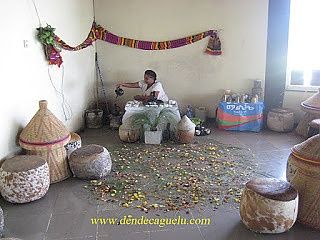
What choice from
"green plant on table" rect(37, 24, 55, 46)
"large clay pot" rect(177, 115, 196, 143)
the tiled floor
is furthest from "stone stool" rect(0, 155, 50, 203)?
"large clay pot" rect(177, 115, 196, 143)

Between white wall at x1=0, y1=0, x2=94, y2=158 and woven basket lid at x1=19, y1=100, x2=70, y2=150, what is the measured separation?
180mm

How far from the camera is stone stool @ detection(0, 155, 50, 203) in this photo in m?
3.14

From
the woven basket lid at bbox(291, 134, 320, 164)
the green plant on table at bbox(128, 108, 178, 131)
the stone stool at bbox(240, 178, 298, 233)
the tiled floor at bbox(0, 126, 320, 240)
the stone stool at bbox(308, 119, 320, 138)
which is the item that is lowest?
the tiled floor at bbox(0, 126, 320, 240)

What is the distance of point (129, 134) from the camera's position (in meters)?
4.93

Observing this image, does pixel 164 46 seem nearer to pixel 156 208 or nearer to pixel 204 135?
pixel 204 135

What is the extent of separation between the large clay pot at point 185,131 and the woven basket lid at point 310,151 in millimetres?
2103

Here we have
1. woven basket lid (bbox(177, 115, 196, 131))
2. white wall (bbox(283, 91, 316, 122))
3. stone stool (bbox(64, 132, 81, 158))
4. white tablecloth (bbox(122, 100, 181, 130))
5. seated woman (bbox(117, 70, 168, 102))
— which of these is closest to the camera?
stone stool (bbox(64, 132, 81, 158))

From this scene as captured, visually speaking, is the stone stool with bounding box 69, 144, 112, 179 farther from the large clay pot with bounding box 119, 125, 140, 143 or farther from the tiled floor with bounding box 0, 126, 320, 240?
the large clay pot with bounding box 119, 125, 140, 143

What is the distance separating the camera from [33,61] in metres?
4.06

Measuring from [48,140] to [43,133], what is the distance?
93 mm

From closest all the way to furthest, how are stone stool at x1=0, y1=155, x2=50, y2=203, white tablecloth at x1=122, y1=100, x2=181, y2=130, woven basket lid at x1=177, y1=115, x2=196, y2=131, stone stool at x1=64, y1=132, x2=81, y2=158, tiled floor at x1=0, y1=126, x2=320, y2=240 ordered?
1. tiled floor at x1=0, y1=126, x2=320, y2=240
2. stone stool at x1=0, y1=155, x2=50, y2=203
3. stone stool at x1=64, y1=132, x2=81, y2=158
4. woven basket lid at x1=177, y1=115, x2=196, y2=131
5. white tablecloth at x1=122, y1=100, x2=181, y2=130

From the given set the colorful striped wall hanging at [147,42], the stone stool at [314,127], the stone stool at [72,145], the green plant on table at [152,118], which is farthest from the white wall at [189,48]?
the stone stool at [72,145]

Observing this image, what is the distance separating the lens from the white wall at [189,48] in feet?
18.5

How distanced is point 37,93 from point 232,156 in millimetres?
2499
